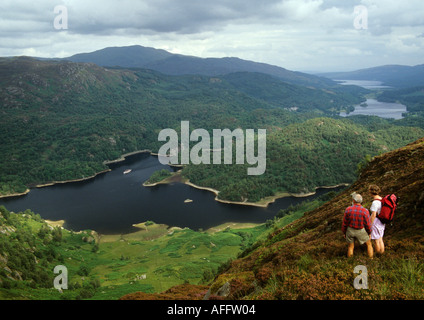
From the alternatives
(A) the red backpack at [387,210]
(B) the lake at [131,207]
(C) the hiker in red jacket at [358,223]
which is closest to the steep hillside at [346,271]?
(C) the hiker in red jacket at [358,223]

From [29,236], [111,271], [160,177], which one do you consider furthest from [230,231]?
[160,177]

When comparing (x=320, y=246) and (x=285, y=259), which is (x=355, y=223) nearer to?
(x=320, y=246)

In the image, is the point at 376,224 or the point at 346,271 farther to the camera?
the point at 376,224
